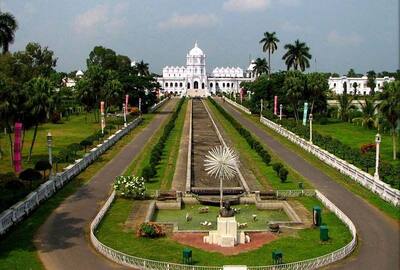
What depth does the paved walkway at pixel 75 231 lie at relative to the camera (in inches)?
862

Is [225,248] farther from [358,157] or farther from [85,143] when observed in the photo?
[85,143]

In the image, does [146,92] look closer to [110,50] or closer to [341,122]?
[341,122]

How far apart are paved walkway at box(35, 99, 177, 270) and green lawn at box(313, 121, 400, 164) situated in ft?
77.3

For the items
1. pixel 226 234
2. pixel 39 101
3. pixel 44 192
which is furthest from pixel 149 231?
pixel 39 101

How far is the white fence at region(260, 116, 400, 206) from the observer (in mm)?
31297

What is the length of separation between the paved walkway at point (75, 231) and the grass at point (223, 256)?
1105mm

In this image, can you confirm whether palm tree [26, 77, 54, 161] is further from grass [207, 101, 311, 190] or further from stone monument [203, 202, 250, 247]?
stone monument [203, 202, 250, 247]

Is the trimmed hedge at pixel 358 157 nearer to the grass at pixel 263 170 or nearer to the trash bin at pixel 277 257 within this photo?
the grass at pixel 263 170

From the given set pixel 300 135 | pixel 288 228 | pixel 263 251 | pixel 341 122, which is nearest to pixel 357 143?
pixel 300 135

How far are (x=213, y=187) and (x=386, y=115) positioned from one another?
56.8 feet

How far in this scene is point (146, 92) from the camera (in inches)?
4097

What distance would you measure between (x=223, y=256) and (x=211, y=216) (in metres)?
7.60

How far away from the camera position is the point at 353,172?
125 feet

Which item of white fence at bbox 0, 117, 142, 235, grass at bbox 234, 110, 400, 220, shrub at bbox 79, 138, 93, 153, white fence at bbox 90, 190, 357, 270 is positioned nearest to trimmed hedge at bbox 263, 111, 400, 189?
grass at bbox 234, 110, 400, 220
